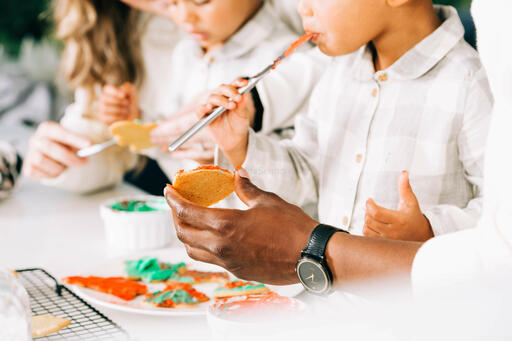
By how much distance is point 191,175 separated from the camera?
0.81 meters

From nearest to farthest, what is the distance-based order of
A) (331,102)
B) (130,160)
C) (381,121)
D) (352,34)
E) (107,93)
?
(352,34) < (381,121) < (331,102) < (107,93) < (130,160)

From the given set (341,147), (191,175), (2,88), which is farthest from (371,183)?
(2,88)

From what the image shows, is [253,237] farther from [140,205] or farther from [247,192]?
[140,205]

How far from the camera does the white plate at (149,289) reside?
909mm

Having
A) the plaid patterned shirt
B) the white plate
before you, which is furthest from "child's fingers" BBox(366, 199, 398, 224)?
the white plate

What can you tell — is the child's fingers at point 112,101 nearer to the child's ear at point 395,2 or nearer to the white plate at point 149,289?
the white plate at point 149,289

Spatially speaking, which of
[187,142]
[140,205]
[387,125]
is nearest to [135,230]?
[140,205]

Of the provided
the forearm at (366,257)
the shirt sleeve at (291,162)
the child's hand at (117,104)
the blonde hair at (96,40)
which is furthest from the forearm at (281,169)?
the blonde hair at (96,40)

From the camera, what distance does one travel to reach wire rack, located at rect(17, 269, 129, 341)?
794 millimetres

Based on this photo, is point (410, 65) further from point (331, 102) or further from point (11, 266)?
point (11, 266)

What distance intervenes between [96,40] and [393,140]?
1.15m

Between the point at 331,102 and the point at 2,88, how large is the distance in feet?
6.38

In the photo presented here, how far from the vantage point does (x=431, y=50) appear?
102 centimetres

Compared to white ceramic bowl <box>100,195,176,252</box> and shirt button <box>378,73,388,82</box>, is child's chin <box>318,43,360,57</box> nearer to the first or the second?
shirt button <box>378,73,388,82</box>
